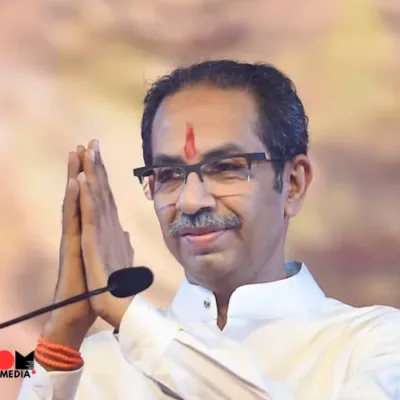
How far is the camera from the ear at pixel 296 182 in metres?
1.19

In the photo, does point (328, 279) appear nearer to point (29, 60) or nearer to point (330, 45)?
point (330, 45)

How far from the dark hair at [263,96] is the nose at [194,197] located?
0.37 feet

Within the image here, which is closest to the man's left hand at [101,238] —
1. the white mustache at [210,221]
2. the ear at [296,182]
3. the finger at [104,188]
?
the finger at [104,188]

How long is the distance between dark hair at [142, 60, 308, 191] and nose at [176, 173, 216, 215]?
113mm

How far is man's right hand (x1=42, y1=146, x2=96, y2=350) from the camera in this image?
43.0 inches

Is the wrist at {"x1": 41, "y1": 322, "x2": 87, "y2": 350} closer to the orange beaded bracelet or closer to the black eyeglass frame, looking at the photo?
the orange beaded bracelet

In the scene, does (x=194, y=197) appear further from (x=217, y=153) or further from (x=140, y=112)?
(x=140, y=112)

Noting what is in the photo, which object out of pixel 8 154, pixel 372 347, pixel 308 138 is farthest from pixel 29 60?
pixel 372 347

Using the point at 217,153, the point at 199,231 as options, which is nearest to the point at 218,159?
the point at 217,153

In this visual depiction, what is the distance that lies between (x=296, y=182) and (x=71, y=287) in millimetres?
382

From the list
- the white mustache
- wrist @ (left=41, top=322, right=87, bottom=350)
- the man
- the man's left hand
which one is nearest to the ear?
the man

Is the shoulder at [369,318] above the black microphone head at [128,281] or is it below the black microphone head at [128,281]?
below

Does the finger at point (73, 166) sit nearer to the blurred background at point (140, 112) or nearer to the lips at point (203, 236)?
the blurred background at point (140, 112)

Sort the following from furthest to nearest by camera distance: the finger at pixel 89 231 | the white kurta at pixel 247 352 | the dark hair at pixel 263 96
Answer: the dark hair at pixel 263 96 → the finger at pixel 89 231 → the white kurta at pixel 247 352
